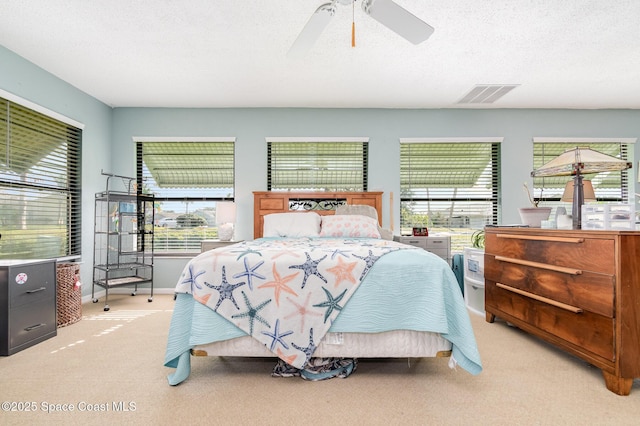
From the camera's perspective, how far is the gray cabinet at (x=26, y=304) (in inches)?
91.1

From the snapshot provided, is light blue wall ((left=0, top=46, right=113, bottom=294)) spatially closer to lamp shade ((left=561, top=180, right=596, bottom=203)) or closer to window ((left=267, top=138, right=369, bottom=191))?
window ((left=267, top=138, right=369, bottom=191))

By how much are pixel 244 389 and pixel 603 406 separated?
1847mm

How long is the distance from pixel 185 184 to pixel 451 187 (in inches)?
145

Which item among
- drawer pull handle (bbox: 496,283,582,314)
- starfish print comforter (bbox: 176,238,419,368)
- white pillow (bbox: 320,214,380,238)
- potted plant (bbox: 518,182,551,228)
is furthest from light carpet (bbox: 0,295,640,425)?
A: white pillow (bbox: 320,214,380,238)

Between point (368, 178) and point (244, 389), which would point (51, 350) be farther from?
point (368, 178)

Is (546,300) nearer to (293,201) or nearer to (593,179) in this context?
(293,201)

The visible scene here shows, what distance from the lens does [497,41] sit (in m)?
2.74

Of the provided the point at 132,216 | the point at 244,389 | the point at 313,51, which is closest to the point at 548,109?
the point at 313,51

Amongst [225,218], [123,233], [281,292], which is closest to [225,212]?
[225,218]

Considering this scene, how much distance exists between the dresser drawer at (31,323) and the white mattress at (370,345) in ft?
4.94

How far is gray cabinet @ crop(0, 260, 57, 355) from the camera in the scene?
2.31 meters

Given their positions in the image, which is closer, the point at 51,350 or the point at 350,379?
the point at 350,379

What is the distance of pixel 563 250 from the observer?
2.15 m

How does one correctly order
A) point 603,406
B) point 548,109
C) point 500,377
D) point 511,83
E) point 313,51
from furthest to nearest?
point 548,109 < point 511,83 < point 313,51 < point 500,377 < point 603,406
